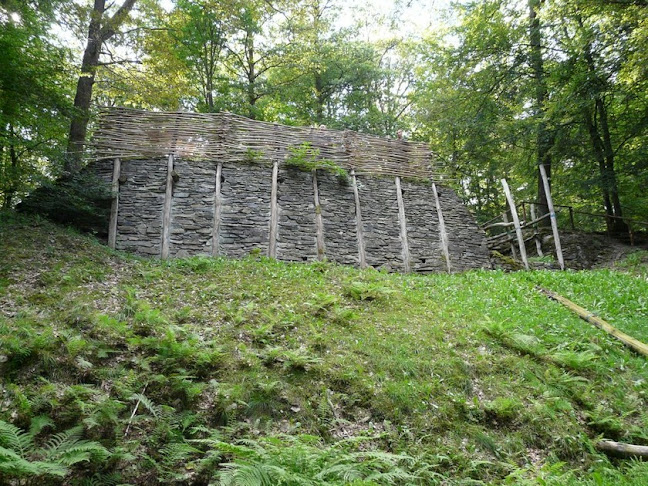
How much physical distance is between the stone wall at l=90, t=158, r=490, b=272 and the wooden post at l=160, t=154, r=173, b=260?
3.3 inches

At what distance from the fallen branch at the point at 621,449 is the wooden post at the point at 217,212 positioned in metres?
8.85

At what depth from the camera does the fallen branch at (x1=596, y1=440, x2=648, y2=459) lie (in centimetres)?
394

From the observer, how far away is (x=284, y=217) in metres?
11.3

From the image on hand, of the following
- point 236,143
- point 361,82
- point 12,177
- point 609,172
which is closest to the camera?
point 12,177

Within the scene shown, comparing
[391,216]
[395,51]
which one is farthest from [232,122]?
[395,51]

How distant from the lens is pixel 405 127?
23.4 meters

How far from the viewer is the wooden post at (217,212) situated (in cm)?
1058

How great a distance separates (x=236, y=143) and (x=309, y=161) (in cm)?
228

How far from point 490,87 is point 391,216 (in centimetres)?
822

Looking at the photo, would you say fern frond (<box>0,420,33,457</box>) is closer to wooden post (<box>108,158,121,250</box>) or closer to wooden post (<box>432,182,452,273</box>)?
wooden post (<box>108,158,121,250</box>)

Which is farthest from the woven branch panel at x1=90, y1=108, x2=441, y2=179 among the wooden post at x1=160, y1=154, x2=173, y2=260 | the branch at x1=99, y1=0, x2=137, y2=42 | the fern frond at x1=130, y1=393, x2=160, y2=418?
the fern frond at x1=130, y1=393, x2=160, y2=418

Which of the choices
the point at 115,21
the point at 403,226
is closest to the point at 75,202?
the point at 115,21

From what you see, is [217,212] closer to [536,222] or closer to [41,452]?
[41,452]

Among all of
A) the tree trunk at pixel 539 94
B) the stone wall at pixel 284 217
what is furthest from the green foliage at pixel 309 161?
the tree trunk at pixel 539 94
